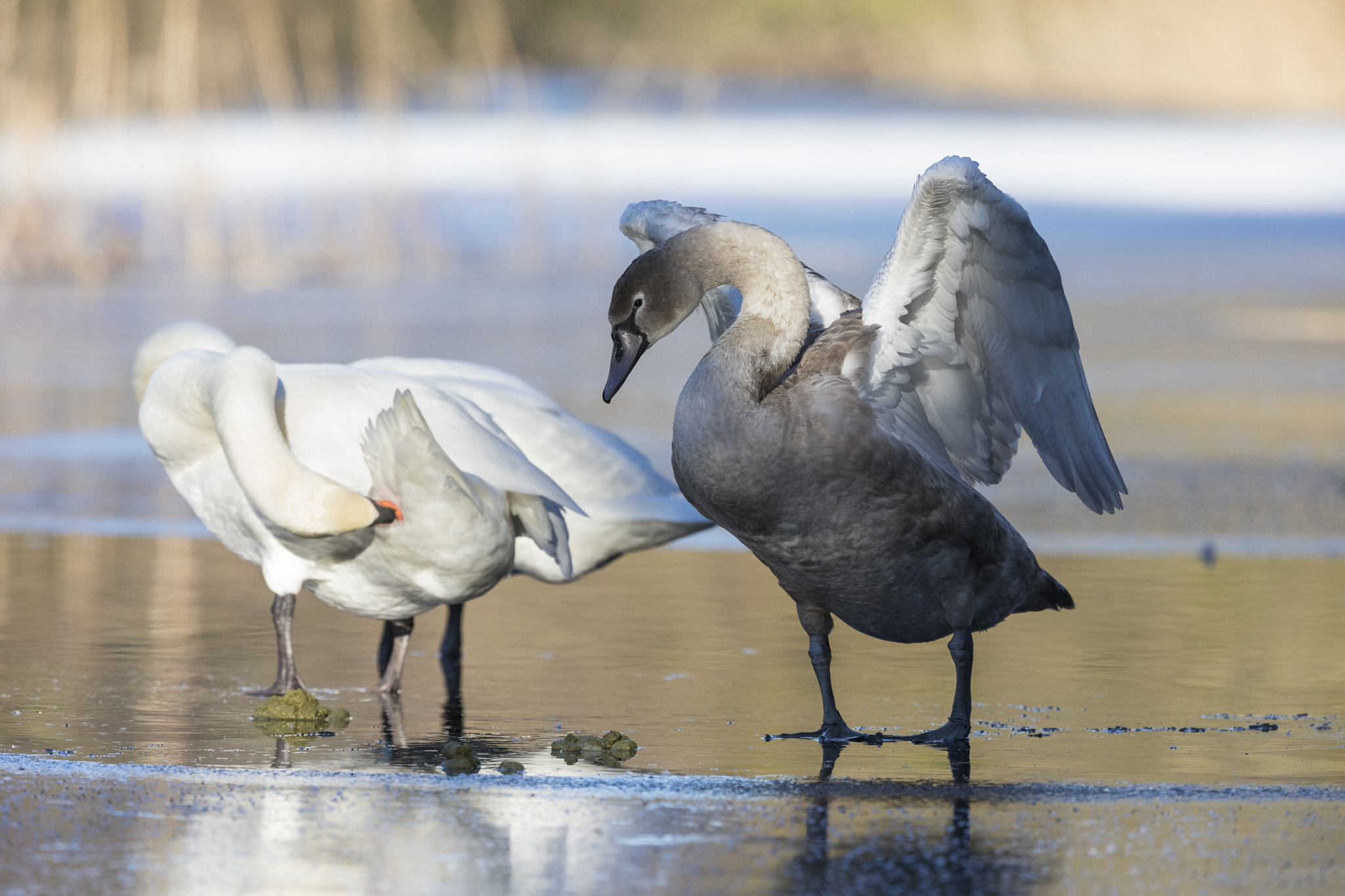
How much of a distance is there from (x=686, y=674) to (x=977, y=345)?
117 cm

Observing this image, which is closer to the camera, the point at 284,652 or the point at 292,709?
the point at 292,709

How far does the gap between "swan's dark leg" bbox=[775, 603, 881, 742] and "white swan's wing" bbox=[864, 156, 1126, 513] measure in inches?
22.3

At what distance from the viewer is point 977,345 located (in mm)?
5238

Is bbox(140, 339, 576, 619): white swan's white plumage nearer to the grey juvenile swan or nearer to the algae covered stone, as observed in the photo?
the algae covered stone

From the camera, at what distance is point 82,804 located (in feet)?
13.3

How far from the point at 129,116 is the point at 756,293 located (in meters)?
12.5

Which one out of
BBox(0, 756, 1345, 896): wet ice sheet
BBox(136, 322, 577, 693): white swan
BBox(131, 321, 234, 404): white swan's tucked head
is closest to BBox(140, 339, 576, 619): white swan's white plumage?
BBox(136, 322, 577, 693): white swan

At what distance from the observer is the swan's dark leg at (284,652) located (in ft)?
17.4

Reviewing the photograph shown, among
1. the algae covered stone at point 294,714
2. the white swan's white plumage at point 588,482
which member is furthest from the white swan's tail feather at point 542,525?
the algae covered stone at point 294,714

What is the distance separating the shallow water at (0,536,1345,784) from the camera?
459 centimetres

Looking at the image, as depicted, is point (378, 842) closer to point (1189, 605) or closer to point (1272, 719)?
point (1272, 719)

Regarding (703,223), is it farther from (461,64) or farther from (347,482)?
(461,64)

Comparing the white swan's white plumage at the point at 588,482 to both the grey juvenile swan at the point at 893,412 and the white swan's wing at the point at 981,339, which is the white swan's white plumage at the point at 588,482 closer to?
the grey juvenile swan at the point at 893,412

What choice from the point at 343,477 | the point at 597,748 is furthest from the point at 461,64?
the point at 597,748
